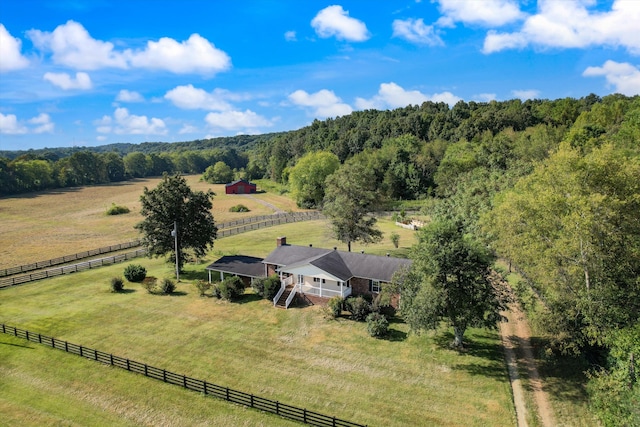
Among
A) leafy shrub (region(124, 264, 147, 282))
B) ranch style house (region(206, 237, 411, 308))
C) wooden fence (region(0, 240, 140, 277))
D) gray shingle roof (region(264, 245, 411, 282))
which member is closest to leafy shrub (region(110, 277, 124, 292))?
leafy shrub (region(124, 264, 147, 282))

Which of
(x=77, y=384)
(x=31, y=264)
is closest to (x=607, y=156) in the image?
(x=77, y=384)

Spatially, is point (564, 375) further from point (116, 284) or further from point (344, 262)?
point (116, 284)

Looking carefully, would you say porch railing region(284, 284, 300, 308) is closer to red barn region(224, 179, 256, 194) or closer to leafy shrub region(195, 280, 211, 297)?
leafy shrub region(195, 280, 211, 297)

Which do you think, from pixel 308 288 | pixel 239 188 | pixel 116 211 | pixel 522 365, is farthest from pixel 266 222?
pixel 239 188

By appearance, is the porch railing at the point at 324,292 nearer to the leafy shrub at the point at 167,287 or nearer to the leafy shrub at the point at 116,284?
the leafy shrub at the point at 167,287

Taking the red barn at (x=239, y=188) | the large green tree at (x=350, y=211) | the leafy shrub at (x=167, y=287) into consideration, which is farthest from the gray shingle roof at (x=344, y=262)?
the red barn at (x=239, y=188)

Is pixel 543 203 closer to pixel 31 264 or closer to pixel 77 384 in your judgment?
pixel 77 384
